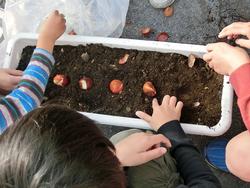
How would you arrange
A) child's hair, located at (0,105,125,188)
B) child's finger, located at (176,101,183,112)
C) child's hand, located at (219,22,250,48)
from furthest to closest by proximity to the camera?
1. child's finger, located at (176,101,183,112)
2. child's hand, located at (219,22,250,48)
3. child's hair, located at (0,105,125,188)

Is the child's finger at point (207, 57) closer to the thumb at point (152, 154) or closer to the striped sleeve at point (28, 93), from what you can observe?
the thumb at point (152, 154)

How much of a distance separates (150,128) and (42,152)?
58 cm

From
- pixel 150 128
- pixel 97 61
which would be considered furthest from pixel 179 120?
pixel 97 61

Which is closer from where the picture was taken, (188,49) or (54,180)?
(54,180)

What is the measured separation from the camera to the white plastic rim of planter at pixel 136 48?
1204mm

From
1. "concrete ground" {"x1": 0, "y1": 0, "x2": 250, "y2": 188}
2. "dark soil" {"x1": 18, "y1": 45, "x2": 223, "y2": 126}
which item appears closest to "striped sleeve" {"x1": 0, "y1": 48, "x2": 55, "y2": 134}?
"dark soil" {"x1": 18, "y1": 45, "x2": 223, "y2": 126}

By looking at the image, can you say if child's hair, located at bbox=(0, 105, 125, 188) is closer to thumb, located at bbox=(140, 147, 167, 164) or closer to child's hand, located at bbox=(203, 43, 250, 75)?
thumb, located at bbox=(140, 147, 167, 164)

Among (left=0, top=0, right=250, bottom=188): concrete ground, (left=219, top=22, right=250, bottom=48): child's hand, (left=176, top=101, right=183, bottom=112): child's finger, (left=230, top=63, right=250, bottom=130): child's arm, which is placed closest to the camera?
(left=230, top=63, right=250, bottom=130): child's arm

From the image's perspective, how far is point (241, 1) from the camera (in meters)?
1.49

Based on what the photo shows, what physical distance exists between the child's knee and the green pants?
0.59ft

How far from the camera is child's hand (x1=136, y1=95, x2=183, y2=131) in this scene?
1206 millimetres

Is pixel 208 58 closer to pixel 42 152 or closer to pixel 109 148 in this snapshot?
pixel 109 148

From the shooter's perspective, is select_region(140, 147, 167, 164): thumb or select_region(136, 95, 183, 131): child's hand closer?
select_region(140, 147, 167, 164): thumb

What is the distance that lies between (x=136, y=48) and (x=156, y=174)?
0.41 m
